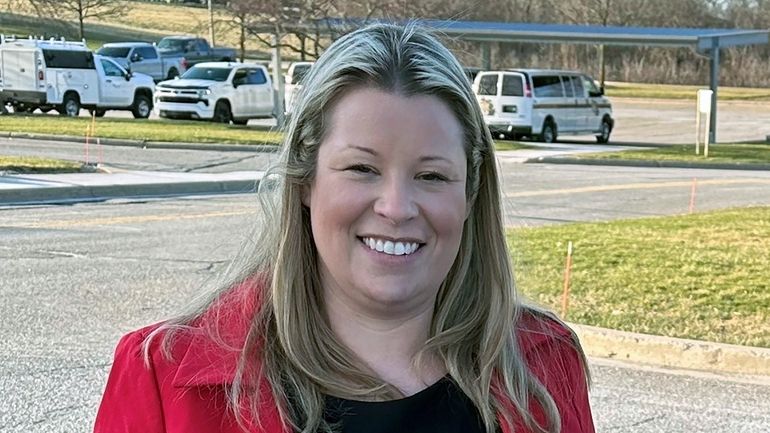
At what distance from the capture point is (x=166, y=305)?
8.48 meters

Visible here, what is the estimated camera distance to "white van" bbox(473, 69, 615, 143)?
30.7 meters

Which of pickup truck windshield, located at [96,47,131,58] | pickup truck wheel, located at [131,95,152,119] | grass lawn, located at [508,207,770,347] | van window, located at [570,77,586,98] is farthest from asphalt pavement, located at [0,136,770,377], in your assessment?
pickup truck windshield, located at [96,47,131,58]

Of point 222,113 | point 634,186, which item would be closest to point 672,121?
point 222,113

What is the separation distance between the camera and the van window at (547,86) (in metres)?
31.0

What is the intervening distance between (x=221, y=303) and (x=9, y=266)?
26.8 feet

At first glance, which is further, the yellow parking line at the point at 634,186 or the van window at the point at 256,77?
the van window at the point at 256,77

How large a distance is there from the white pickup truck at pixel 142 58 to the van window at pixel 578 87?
17272 millimetres

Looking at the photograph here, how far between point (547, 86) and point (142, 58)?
18.9 metres

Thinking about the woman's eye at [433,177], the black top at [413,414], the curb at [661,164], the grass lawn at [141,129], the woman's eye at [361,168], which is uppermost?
the woman's eye at [361,168]

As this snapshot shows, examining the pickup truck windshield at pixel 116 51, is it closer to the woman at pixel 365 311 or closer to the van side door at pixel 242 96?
the van side door at pixel 242 96

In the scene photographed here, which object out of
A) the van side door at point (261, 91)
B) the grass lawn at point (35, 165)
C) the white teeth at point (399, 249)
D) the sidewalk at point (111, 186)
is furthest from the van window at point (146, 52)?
the white teeth at point (399, 249)

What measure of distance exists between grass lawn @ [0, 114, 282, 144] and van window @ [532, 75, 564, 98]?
7918mm

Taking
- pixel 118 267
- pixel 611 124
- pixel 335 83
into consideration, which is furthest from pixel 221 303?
pixel 611 124

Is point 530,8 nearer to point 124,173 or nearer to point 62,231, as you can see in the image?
point 124,173
